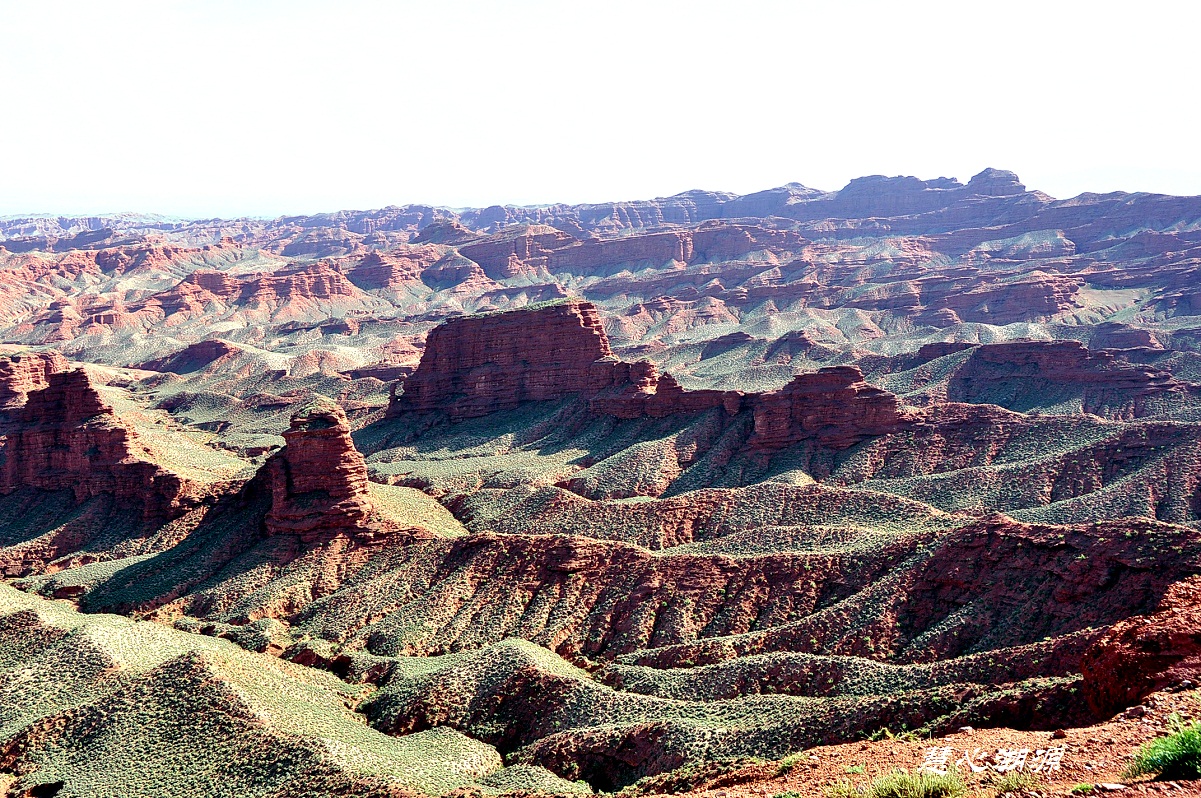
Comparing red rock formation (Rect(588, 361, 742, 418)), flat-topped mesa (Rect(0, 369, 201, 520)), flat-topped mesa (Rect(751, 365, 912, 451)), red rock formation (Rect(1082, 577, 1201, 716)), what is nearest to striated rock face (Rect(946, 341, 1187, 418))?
flat-topped mesa (Rect(751, 365, 912, 451))

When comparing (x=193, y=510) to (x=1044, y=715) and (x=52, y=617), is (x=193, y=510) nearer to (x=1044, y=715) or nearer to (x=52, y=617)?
(x=52, y=617)

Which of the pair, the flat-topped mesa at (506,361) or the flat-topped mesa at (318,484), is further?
the flat-topped mesa at (506,361)

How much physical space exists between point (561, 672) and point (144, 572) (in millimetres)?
36101

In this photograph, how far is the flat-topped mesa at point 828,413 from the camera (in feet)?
299

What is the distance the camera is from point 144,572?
6606 centimetres

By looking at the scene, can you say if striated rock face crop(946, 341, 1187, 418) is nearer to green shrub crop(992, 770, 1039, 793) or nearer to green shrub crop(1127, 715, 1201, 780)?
green shrub crop(992, 770, 1039, 793)

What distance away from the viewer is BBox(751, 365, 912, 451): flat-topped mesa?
91250 millimetres

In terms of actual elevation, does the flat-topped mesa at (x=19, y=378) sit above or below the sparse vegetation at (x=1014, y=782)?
below

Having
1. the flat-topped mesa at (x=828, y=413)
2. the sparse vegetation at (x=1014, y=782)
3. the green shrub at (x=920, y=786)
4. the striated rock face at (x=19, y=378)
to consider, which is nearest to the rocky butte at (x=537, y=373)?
the flat-topped mesa at (x=828, y=413)

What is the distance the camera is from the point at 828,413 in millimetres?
92125

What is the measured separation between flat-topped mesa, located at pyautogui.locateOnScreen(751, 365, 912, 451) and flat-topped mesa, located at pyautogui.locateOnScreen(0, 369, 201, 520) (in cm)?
5463

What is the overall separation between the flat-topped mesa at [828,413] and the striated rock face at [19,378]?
254 ft

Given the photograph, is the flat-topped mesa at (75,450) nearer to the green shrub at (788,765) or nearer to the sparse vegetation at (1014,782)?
the green shrub at (788,765)

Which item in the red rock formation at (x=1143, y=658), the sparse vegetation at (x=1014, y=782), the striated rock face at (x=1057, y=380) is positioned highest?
the sparse vegetation at (x=1014, y=782)
